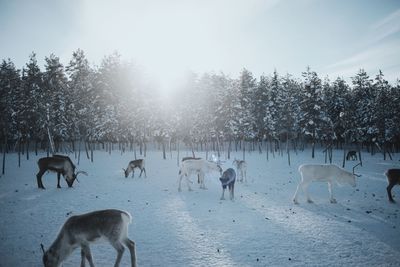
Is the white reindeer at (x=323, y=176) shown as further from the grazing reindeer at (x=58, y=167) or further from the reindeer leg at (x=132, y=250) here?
the grazing reindeer at (x=58, y=167)

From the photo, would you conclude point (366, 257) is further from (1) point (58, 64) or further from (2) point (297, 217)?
(1) point (58, 64)

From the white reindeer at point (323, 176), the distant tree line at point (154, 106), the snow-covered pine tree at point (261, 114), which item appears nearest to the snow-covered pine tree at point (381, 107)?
the distant tree line at point (154, 106)

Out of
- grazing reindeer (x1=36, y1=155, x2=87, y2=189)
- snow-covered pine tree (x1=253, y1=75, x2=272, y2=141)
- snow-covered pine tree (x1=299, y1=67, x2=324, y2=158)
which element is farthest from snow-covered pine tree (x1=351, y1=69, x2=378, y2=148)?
grazing reindeer (x1=36, y1=155, x2=87, y2=189)

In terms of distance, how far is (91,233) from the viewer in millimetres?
6461

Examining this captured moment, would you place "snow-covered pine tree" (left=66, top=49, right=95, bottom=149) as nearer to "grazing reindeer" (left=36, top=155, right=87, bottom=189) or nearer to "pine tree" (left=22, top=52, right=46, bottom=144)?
"pine tree" (left=22, top=52, right=46, bottom=144)

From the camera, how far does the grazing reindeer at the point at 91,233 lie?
633 cm

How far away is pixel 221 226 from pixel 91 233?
17.5 feet

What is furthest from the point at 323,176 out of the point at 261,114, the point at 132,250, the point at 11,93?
the point at 11,93

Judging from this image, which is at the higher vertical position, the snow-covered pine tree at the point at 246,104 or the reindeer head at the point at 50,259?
the snow-covered pine tree at the point at 246,104

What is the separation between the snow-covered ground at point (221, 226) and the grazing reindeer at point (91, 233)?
91cm

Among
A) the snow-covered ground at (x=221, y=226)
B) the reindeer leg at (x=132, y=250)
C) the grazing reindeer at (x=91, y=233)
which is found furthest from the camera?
the snow-covered ground at (x=221, y=226)

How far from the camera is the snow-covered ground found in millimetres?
7363

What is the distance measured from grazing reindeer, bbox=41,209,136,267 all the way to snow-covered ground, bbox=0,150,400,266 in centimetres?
91

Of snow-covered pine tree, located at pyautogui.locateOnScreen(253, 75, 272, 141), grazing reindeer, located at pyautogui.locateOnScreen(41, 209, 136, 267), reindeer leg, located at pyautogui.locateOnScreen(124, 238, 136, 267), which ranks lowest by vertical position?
reindeer leg, located at pyautogui.locateOnScreen(124, 238, 136, 267)
